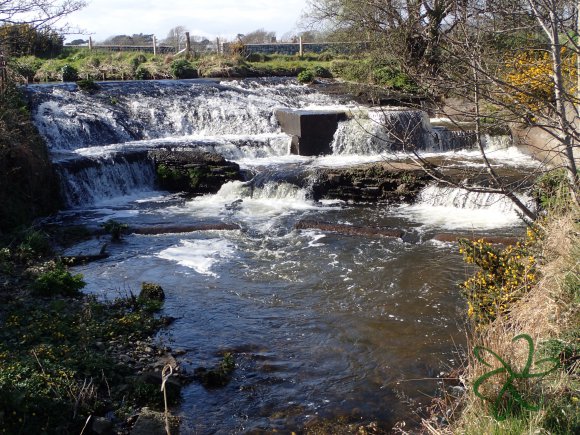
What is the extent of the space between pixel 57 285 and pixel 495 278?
559 cm

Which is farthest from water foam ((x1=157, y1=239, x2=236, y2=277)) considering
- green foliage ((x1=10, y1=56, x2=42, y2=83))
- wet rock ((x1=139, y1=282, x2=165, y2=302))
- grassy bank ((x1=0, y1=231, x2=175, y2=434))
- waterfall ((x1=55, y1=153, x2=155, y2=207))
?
green foliage ((x1=10, y1=56, x2=42, y2=83))

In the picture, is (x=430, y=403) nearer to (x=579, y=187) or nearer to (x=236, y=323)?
(x=579, y=187)

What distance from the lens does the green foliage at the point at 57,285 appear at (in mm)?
8141

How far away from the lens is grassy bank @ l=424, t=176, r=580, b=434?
3.38m

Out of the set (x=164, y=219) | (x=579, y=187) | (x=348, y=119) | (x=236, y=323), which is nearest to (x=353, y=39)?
(x=348, y=119)

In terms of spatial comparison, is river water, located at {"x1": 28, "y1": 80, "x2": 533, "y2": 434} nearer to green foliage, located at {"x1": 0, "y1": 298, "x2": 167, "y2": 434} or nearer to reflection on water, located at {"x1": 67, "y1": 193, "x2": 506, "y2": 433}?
reflection on water, located at {"x1": 67, "y1": 193, "x2": 506, "y2": 433}

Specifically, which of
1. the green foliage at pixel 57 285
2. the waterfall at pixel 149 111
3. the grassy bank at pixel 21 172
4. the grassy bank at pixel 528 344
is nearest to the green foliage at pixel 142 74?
the waterfall at pixel 149 111

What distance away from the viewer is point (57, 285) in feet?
26.9

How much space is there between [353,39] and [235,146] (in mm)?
9512

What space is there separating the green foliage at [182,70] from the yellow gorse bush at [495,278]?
22.8 meters

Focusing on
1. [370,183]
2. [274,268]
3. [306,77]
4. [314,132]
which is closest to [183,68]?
[306,77]

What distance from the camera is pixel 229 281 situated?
29.8 feet

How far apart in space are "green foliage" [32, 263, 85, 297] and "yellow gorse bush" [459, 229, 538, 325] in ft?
16.8

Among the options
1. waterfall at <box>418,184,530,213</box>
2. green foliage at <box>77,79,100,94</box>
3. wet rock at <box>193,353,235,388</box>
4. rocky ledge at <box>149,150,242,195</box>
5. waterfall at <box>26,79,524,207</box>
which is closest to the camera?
wet rock at <box>193,353,235,388</box>
